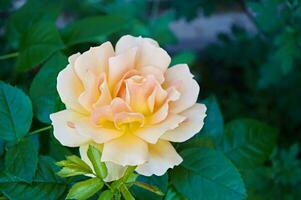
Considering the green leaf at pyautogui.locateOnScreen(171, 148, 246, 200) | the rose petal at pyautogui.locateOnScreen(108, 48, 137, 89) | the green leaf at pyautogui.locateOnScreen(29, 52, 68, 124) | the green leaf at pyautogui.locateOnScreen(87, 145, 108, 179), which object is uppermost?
the rose petal at pyautogui.locateOnScreen(108, 48, 137, 89)

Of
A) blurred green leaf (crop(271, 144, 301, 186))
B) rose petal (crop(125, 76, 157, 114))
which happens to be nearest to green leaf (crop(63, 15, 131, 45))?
rose petal (crop(125, 76, 157, 114))

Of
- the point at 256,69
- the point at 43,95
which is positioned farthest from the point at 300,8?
the point at 256,69

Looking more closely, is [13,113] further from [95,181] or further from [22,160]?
[95,181]

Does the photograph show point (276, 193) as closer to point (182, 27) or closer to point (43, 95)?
point (43, 95)

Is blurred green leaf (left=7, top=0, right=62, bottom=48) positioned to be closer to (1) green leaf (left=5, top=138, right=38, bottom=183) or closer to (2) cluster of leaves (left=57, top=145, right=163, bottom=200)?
(1) green leaf (left=5, top=138, right=38, bottom=183)

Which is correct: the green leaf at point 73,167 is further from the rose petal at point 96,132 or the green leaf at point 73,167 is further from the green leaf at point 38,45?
the green leaf at point 38,45

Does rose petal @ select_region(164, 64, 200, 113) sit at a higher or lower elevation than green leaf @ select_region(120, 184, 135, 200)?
higher
